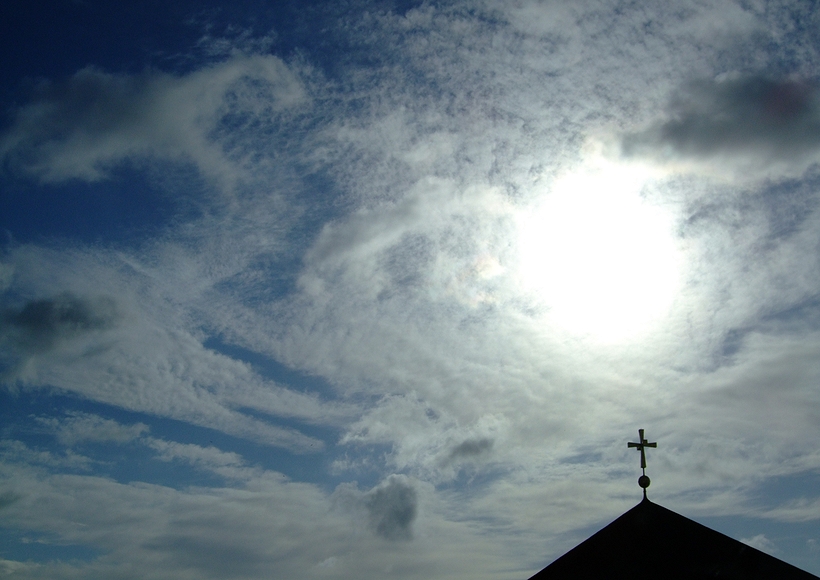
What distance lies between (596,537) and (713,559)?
434 cm

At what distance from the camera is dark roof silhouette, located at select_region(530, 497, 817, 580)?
22625mm

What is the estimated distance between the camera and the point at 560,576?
81.3 ft

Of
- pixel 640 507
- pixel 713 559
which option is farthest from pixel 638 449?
pixel 713 559

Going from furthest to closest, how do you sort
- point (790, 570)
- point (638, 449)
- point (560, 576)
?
point (638, 449) → point (560, 576) → point (790, 570)

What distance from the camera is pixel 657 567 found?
76.1 ft

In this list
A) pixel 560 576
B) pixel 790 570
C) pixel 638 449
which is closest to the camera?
pixel 790 570

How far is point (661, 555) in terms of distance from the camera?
23625mm

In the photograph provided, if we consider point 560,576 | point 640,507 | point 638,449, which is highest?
point 638,449

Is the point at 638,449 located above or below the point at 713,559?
above

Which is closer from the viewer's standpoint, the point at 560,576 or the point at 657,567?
the point at 657,567

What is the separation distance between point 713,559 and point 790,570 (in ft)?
8.96

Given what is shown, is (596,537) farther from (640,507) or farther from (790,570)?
(790,570)

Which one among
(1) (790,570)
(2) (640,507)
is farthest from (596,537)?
(1) (790,570)

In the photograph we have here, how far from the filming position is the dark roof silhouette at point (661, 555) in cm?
2262
